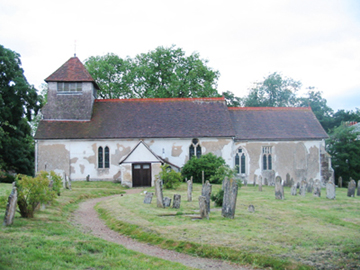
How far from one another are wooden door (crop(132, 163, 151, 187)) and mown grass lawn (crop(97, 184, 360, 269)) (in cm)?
1498

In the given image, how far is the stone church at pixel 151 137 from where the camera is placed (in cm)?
3597

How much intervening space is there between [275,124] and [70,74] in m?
22.5

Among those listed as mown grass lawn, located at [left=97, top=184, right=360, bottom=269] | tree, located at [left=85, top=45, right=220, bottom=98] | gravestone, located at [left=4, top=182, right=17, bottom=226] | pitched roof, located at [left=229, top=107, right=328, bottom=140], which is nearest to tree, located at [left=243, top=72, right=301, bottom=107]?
tree, located at [left=85, top=45, right=220, bottom=98]

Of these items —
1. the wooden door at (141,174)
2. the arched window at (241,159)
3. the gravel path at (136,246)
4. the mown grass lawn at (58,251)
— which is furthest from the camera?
the arched window at (241,159)

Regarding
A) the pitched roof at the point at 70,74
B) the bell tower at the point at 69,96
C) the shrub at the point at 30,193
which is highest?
the pitched roof at the point at 70,74

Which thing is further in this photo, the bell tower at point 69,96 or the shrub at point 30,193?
the bell tower at point 69,96

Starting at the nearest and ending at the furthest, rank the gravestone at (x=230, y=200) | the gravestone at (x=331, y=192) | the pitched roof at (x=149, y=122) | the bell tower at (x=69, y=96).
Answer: the gravestone at (x=230, y=200) < the gravestone at (x=331, y=192) < the pitched roof at (x=149, y=122) < the bell tower at (x=69, y=96)

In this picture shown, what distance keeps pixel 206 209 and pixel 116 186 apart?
19473 millimetres

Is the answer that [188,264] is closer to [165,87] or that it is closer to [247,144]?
[247,144]

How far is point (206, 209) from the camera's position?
47.9 ft

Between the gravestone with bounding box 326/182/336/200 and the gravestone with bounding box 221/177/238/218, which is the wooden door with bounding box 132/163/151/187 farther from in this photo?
the gravestone with bounding box 221/177/238/218

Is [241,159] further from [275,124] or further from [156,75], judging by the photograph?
[156,75]

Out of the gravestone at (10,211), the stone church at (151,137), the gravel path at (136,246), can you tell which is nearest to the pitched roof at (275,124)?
the stone church at (151,137)

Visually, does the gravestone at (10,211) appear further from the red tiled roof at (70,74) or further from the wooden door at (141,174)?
the red tiled roof at (70,74)
